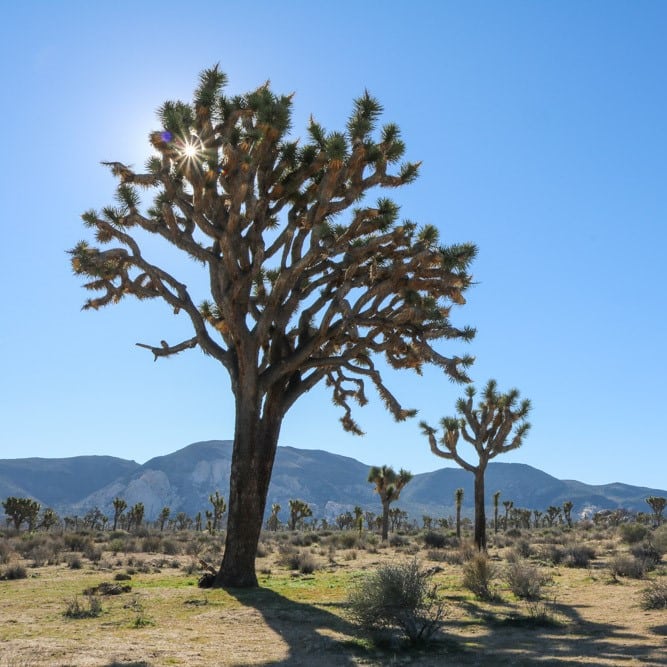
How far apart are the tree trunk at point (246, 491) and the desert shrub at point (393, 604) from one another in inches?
174

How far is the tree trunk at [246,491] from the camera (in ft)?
38.1

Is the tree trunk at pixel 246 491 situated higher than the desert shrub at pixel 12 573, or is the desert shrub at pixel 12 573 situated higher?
the tree trunk at pixel 246 491

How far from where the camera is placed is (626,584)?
12531 mm

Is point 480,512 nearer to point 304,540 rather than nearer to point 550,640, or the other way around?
point 304,540

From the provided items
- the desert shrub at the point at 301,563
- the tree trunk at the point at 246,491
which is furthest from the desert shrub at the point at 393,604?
the desert shrub at the point at 301,563

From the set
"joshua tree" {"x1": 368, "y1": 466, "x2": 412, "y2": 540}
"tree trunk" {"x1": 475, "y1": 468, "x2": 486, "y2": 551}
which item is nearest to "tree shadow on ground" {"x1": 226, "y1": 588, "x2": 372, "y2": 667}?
"tree trunk" {"x1": 475, "y1": 468, "x2": 486, "y2": 551}

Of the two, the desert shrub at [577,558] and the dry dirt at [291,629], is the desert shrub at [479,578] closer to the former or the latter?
the dry dirt at [291,629]

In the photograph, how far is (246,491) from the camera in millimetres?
11781

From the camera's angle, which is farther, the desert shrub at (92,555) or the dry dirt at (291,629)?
the desert shrub at (92,555)

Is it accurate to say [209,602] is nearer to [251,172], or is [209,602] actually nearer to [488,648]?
[488,648]

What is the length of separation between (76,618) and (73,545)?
16.2m

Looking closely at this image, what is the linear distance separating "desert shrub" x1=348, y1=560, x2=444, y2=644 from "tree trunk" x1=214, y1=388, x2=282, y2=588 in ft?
14.5

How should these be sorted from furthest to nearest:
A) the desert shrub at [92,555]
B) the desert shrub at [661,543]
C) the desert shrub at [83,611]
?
the desert shrub at [92,555] < the desert shrub at [661,543] < the desert shrub at [83,611]

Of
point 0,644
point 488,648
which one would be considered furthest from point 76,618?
point 488,648
